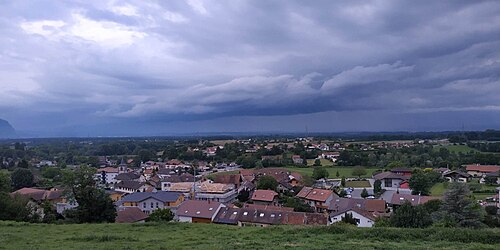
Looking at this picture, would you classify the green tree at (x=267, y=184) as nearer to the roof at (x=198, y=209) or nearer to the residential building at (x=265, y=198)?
the residential building at (x=265, y=198)

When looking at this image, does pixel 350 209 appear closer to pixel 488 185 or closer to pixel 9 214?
pixel 9 214

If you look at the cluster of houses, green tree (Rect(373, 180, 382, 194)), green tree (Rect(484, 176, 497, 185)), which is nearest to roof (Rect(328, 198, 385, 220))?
the cluster of houses

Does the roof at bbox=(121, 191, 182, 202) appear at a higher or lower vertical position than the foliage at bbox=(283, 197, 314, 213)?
higher

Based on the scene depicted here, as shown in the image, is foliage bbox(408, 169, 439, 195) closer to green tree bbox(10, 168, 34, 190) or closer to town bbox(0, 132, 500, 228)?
town bbox(0, 132, 500, 228)

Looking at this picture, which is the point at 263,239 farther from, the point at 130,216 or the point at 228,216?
the point at 130,216

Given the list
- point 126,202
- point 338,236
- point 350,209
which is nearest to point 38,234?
point 338,236

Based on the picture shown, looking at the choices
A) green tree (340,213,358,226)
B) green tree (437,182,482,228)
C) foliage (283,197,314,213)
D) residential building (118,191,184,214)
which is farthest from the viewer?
residential building (118,191,184,214)

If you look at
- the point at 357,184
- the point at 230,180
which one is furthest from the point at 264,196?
the point at 357,184
